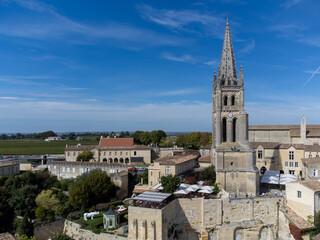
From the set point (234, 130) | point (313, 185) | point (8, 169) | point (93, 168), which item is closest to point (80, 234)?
point (93, 168)

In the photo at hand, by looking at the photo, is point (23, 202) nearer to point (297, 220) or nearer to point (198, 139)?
point (297, 220)

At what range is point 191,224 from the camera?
78.7ft

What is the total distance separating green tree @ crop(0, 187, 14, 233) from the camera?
32844 mm

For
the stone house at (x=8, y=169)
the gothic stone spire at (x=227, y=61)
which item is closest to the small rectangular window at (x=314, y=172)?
the gothic stone spire at (x=227, y=61)

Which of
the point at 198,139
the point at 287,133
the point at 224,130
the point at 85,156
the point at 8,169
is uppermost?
the point at 224,130

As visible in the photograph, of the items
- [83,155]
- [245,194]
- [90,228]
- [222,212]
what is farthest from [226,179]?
[83,155]

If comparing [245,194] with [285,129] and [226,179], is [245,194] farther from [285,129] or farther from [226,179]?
[285,129]

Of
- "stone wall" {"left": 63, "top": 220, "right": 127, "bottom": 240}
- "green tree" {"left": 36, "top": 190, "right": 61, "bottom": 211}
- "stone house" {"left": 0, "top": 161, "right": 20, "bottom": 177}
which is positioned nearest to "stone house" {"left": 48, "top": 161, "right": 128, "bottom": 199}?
"stone house" {"left": 0, "top": 161, "right": 20, "bottom": 177}

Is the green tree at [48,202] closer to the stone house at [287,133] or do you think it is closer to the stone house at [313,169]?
the stone house at [313,169]

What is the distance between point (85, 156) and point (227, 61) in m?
38.9

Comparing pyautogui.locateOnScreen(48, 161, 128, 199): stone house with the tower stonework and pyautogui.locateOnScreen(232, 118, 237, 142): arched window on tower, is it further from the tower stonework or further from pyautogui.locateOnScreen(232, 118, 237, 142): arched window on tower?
pyautogui.locateOnScreen(232, 118, 237, 142): arched window on tower

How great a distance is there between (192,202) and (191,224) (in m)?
2.16

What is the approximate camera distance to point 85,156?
55875 millimetres

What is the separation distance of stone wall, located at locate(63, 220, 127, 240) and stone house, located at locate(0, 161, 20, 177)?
25363 millimetres
